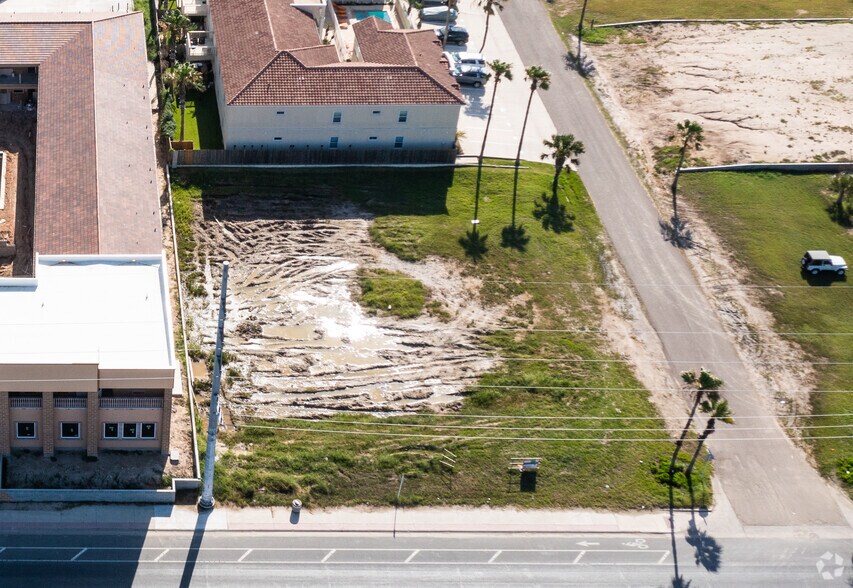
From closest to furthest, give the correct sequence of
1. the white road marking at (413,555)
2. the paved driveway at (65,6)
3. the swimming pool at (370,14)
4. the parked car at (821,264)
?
1. the white road marking at (413,555)
2. the parked car at (821,264)
3. the paved driveway at (65,6)
4. the swimming pool at (370,14)

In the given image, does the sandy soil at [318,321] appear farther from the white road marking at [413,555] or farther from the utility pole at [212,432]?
the white road marking at [413,555]

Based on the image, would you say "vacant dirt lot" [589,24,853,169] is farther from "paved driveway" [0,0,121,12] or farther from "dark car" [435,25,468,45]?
"paved driveway" [0,0,121,12]

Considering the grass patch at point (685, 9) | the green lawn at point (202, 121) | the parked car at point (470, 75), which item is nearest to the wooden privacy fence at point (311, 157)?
the green lawn at point (202, 121)

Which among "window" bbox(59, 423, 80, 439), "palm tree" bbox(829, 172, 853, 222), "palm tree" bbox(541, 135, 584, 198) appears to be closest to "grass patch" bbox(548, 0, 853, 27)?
"palm tree" bbox(541, 135, 584, 198)

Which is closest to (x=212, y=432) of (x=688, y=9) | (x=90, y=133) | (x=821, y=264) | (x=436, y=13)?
(x=90, y=133)

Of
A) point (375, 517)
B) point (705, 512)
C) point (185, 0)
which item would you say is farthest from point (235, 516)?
point (185, 0)

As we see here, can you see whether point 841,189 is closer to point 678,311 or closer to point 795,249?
point 795,249

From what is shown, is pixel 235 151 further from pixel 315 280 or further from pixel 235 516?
pixel 235 516

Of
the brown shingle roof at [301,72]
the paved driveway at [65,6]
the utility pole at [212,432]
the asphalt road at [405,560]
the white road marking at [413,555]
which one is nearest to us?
the utility pole at [212,432]
